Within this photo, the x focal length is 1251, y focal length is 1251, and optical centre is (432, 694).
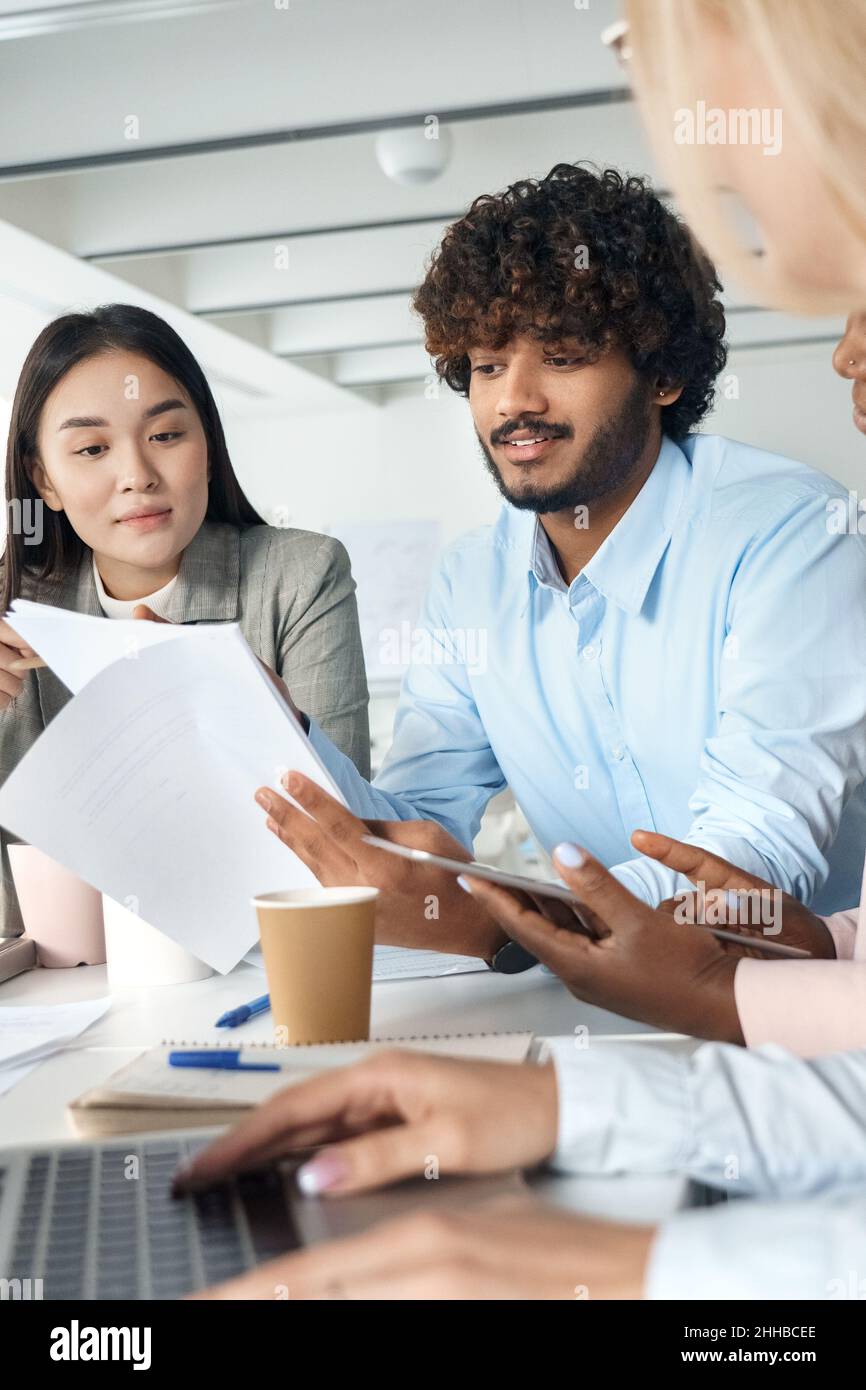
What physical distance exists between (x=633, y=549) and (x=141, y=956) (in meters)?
0.79

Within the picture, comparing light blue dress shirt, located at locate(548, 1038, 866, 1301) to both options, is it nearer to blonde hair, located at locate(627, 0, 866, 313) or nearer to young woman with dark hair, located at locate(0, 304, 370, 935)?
blonde hair, located at locate(627, 0, 866, 313)

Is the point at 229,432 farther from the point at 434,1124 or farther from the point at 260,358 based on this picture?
the point at 434,1124

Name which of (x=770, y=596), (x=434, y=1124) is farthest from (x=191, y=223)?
(x=434, y=1124)

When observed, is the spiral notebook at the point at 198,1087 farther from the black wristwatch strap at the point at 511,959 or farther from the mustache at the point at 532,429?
the mustache at the point at 532,429

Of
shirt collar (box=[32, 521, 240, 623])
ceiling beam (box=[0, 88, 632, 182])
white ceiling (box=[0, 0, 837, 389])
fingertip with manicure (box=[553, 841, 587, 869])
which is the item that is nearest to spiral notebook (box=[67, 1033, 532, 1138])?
fingertip with manicure (box=[553, 841, 587, 869])

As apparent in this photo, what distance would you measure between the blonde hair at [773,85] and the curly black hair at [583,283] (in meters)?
0.94

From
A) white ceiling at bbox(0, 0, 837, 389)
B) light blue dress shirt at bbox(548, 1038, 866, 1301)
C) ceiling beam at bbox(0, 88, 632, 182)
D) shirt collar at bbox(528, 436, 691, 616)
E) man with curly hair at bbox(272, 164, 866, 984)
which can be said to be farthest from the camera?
ceiling beam at bbox(0, 88, 632, 182)

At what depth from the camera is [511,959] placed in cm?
106

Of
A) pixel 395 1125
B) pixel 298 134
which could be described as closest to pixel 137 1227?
pixel 395 1125

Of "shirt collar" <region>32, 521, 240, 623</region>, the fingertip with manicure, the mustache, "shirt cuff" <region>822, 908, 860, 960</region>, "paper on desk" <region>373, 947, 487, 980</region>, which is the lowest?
"paper on desk" <region>373, 947, 487, 980</region>

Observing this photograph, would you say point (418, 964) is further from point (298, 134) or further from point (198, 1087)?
point (298, 134)

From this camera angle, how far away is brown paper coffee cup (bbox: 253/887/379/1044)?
2.66 feet

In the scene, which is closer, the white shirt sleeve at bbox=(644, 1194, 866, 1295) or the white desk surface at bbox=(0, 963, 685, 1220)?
the white shirt sleeve at bbox=(644, 1194, 866, 1295)

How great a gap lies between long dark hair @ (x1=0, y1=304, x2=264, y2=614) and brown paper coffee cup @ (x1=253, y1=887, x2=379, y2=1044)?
111cm
